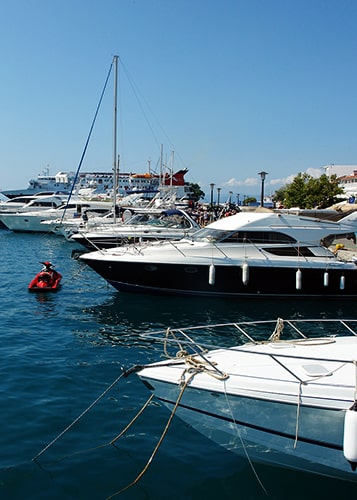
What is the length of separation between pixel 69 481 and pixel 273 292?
11244mm

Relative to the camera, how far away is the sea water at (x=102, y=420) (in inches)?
243

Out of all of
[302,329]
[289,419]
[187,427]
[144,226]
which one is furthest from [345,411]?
[144,226]

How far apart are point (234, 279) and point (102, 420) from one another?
8.98 m

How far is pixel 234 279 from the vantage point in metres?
16.2

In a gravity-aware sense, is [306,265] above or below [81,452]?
above

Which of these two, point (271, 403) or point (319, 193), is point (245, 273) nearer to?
point (271, 403)

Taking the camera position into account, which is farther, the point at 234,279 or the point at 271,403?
the point at 234,279

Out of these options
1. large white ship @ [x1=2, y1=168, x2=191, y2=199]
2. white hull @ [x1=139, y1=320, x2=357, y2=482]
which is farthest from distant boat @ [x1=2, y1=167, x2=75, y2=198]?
white hull @ [x1=139, y1=320, x2=357, y2=482]

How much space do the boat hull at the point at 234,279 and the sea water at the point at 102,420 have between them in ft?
2.28

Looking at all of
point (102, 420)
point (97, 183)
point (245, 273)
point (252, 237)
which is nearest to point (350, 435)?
point (102, 420)

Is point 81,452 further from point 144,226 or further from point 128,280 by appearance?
point 144,226

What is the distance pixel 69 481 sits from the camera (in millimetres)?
6301

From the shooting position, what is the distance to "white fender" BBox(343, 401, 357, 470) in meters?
5.16

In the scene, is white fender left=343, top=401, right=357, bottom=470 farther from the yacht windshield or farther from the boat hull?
the yacht windshield
